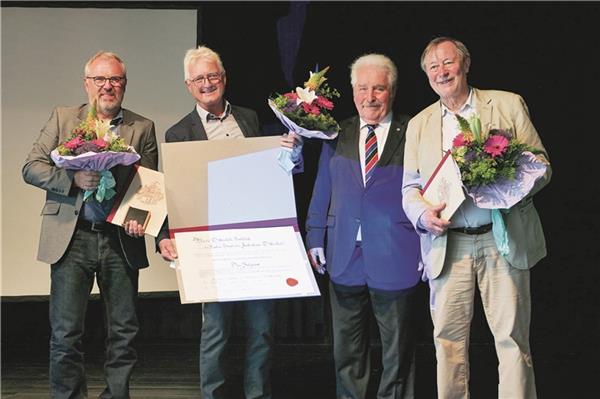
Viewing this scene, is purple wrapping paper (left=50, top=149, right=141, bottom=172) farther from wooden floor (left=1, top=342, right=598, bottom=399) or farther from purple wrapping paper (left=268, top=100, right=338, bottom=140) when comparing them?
wooden floor (left=1, top=342, right=598, bottom=399)

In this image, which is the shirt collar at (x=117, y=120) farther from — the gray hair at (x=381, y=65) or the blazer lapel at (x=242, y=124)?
the gray hair at (x=381, y=65)

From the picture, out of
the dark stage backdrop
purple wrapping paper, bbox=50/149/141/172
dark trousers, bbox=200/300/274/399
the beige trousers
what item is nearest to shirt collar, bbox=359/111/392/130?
the beige trousers

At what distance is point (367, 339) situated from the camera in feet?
12.5

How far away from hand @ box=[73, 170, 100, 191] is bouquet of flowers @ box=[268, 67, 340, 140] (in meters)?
0.84

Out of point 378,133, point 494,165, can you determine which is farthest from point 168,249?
point 494,165

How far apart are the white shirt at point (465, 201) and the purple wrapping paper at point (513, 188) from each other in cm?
12

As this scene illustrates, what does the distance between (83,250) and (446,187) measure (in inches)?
65.6

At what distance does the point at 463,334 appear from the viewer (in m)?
3.45

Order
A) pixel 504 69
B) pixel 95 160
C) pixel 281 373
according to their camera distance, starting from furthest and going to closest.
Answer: pixel 504 69 → pixel 281 373 → pixel 95 160

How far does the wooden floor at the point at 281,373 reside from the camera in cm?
443

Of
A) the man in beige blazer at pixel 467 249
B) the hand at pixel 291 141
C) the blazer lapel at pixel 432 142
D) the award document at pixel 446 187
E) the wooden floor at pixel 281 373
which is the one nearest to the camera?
the award document at pixel 446 187

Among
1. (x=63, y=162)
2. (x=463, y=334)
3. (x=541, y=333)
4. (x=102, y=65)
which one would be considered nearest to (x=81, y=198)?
(x=63, y=162)

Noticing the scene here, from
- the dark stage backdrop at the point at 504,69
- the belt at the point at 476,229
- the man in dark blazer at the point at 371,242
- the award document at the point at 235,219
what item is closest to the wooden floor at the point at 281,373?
the dark stage backdrop at the point at 504,69

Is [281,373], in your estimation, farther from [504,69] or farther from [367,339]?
[504,69]
